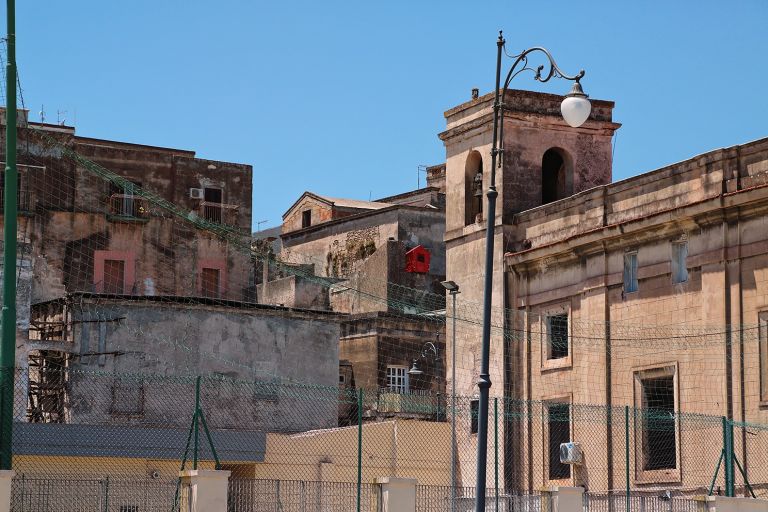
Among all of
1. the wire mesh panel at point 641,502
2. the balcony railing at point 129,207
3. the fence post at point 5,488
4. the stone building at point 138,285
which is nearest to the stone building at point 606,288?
the wire mesh panel at point 641,502

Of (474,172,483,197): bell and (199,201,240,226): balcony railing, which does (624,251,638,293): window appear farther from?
(199,201,240,226): balcony railing

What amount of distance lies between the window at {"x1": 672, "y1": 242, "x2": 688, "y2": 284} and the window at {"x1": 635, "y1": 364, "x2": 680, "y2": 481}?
1.95 metres

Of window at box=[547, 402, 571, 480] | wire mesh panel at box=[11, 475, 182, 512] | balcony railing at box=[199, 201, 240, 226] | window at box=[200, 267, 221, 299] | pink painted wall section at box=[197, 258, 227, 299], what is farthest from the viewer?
balcony railing at box=[199, 201, 240, 226]

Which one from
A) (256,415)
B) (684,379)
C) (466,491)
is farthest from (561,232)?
(256,415)

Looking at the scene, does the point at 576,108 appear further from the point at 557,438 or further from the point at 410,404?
the point at 410,404

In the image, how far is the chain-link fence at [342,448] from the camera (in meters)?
26.0

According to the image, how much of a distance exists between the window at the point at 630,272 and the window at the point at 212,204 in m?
25.2

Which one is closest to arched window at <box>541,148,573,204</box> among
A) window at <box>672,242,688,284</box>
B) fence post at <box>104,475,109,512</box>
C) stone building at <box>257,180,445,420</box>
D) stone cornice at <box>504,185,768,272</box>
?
stone cornice at <box>504,185,768,272</box>

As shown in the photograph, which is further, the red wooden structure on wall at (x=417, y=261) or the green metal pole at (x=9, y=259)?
the red wooden structure on wall at (x=417, y=261)

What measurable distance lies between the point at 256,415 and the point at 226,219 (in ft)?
51.9

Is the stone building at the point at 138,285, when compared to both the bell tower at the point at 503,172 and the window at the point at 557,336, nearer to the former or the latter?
the bell tower at the point at 503,172

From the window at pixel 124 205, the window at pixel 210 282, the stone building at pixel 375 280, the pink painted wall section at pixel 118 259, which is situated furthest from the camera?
the window at pixel 210 282

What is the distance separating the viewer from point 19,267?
134ft

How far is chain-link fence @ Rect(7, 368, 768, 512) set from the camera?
85.1ft
